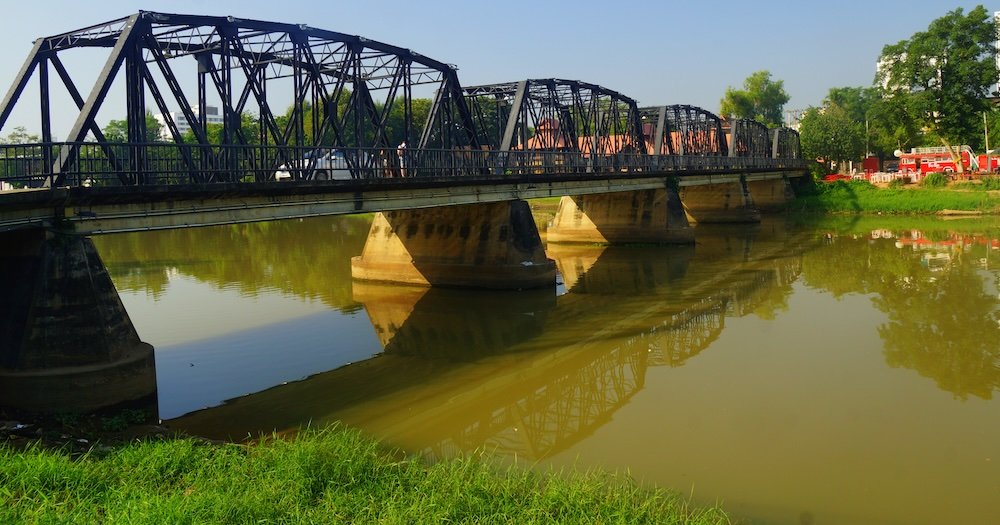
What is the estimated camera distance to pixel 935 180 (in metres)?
64.6

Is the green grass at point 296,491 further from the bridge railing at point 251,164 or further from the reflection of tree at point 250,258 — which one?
the reflection of tree at point 250,258

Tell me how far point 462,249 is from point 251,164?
11.5 metres

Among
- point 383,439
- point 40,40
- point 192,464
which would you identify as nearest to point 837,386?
point 383,439

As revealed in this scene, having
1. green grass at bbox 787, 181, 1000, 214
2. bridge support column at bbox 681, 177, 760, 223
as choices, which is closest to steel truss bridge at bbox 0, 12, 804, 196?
bridge support column at bbox 681, 177, 760, 223

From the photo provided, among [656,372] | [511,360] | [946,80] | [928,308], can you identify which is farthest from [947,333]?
[946,80]

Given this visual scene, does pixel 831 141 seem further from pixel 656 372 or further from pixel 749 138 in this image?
pixel 656 372

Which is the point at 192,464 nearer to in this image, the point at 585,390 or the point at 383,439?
the point at 383,439

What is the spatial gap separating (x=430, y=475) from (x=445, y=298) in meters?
17.7

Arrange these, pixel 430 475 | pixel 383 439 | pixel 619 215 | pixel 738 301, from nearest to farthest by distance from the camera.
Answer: pixel 430 475 < pixel 383 439 < pixel 738 301 < pixel 619 215

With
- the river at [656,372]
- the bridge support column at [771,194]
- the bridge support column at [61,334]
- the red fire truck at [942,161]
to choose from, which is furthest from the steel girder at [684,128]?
the bridge support column at [61,334]

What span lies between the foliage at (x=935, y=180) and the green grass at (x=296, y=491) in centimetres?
6546

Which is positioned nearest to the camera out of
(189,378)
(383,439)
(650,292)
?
(383,439)

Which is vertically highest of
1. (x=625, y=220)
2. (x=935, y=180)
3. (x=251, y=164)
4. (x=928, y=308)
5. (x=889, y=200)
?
(x=935, y=180)

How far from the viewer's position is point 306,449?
10461mm
